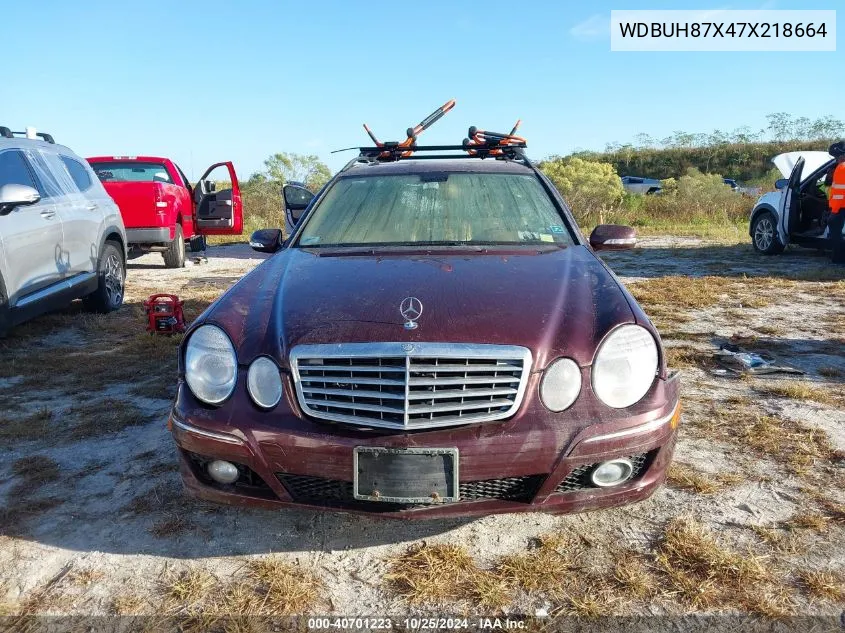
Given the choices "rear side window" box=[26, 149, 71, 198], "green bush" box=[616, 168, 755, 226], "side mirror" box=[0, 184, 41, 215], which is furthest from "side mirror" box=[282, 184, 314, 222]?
"green bush" box=[616, 168, 755, 226]

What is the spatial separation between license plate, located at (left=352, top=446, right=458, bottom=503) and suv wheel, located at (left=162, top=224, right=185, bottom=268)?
8.50 meters

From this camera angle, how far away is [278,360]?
2258 mm

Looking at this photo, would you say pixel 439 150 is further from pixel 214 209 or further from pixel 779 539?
pixel 214 209

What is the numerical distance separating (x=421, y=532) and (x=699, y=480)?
127 cm

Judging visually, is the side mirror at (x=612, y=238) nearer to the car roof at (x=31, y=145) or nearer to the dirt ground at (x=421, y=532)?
the dirt ground at (x=421, y=532)

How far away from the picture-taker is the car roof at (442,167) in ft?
12.9

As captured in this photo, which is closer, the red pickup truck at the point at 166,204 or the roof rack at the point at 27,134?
the roof rack at the point at 27,134

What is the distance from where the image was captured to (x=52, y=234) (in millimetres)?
5535

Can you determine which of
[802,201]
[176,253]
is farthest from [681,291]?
[176,253]

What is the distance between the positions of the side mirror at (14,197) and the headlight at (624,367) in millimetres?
4334

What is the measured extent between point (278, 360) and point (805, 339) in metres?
4.84

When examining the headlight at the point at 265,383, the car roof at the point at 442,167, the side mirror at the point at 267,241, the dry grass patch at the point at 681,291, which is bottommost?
the dry grass patch at the point at 681,291

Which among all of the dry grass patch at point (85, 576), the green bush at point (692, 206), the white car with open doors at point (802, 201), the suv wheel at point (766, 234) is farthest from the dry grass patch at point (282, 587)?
the green bush at point (692, 206)

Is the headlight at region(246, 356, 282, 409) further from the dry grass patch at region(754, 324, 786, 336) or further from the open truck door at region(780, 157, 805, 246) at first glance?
the open truck door at region(780, 157, 805, 246)
